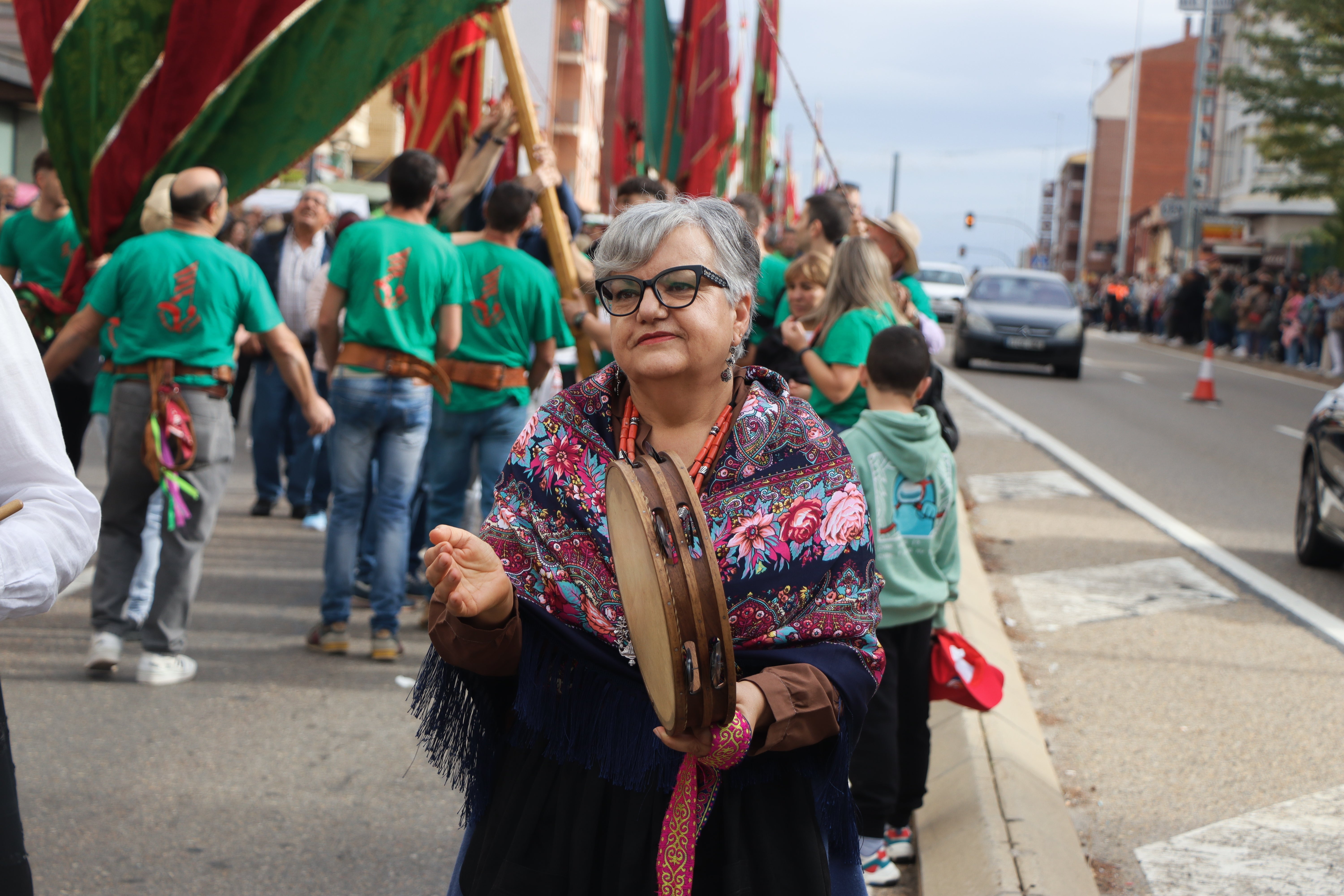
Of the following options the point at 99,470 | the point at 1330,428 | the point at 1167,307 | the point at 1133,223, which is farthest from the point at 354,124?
the point at 1133,223

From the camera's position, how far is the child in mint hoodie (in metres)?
3.90

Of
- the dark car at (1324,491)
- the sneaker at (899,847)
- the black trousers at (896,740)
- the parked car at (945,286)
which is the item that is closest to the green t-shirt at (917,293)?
the black trousers at (896,740)

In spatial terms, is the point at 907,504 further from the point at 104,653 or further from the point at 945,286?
the point at 945,286

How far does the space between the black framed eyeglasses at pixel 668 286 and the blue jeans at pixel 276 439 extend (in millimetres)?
6783

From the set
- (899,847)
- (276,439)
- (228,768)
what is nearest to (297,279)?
(276,439)

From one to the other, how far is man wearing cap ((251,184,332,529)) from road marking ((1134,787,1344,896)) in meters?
5.96

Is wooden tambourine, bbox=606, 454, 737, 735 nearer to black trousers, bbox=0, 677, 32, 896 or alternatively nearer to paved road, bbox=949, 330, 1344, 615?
black trousers, bbox=0, 677, 32, 896

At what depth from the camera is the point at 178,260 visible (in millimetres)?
5469

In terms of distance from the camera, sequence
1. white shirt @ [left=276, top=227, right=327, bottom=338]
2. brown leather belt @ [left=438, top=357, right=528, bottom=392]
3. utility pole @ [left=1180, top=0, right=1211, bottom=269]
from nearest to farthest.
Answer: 1. brown leather belt @ [left=438, top=357, right=528, bottom=392]
2. white shirt @ [left=276, top=227, right=327, bottom=338]
3. utility pole @ [left=1180, top=0, right=1211, bottom=269]

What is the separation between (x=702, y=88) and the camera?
1472 cm

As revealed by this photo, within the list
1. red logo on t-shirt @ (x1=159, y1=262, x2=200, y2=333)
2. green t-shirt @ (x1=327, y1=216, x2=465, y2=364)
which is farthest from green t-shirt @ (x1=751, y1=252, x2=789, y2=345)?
red logo on t-shirt @ (x1=159, y1=262, x2=200, y2=333)

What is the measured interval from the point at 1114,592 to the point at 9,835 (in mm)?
6140

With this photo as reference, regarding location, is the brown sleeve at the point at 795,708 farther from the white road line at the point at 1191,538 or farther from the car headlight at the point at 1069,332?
the car headlight at the point at 1069,332

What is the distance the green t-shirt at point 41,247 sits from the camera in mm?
7430
